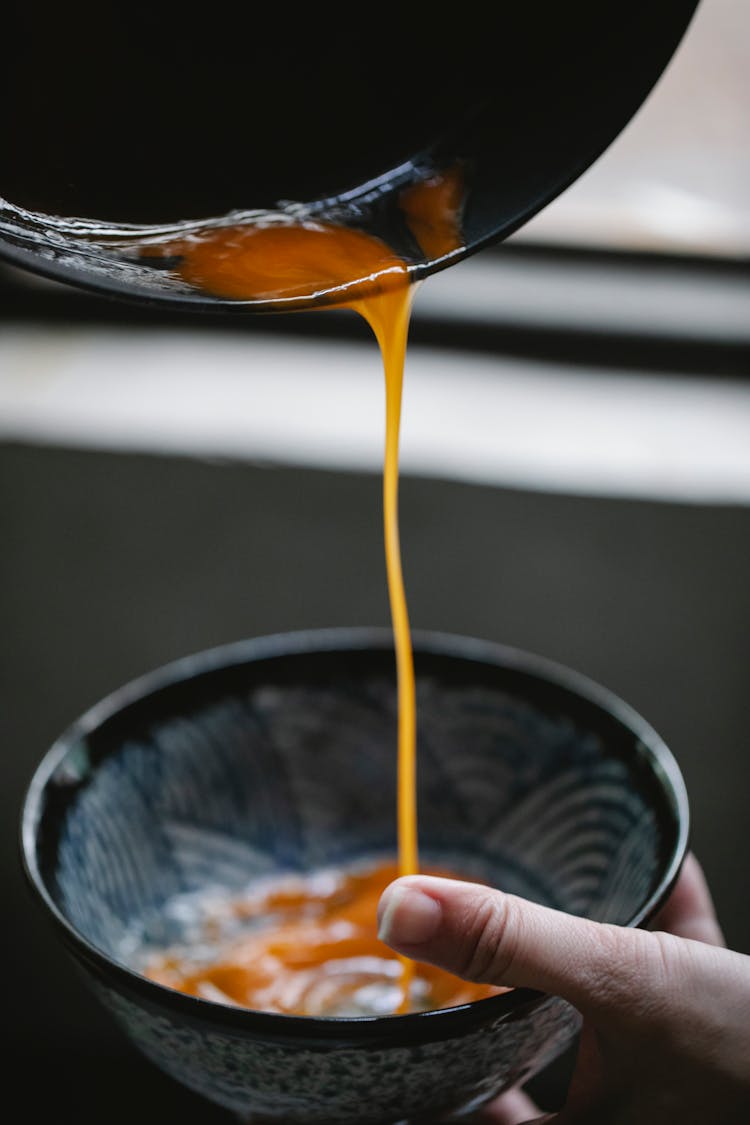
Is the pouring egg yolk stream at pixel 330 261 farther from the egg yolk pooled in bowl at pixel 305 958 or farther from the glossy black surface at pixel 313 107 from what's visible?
the egg yolk pooled in bowl at pixel 305 958

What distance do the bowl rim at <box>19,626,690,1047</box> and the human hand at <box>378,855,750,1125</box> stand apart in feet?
0.05

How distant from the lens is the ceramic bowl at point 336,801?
0.50 m

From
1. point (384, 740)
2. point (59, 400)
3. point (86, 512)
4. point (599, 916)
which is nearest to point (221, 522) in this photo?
point (86, 512)

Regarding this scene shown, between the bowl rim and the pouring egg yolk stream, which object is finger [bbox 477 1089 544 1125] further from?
→ the pouring egg yolk stream

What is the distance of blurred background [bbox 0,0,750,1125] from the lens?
1.00m

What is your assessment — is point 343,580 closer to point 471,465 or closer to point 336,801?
point 471,465

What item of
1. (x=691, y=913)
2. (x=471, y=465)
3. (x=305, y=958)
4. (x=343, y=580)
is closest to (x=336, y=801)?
(x=305, y=958)

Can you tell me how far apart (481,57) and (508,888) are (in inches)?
17.7

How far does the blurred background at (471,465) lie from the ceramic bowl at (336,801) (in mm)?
215

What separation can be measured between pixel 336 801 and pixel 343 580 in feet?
1.10

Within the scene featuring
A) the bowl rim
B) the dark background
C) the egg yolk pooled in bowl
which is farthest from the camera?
the dark background

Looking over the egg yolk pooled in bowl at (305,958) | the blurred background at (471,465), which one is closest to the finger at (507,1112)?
the egg yolk pooled in bowl at (305,958)

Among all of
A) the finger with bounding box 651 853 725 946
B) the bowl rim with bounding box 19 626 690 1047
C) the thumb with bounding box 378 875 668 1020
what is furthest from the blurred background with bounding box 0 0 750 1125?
the thumb with bounding box 378 875 668 1020

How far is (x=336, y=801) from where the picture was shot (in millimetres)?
744
